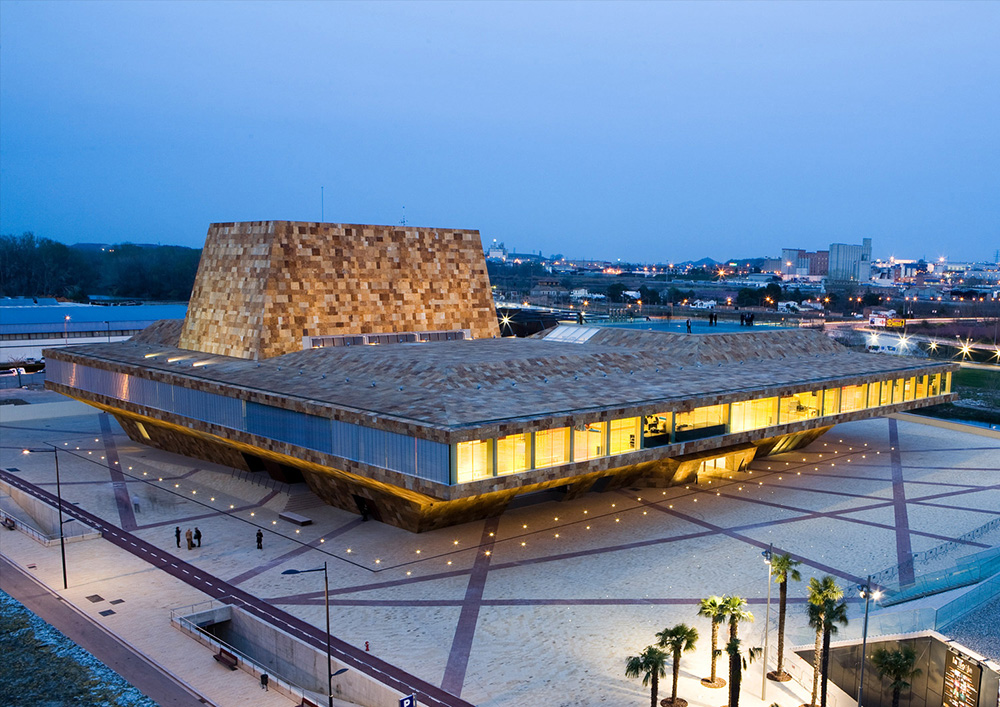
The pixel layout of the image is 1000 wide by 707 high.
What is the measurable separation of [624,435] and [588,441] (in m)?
2.49

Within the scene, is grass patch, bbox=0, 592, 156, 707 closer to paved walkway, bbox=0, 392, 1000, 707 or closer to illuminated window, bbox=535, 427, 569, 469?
paved walkway, bbox=0, 392, 1000, 707

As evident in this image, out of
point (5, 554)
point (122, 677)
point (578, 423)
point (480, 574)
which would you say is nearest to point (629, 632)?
point (480, 574)

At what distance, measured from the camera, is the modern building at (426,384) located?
1455 inches

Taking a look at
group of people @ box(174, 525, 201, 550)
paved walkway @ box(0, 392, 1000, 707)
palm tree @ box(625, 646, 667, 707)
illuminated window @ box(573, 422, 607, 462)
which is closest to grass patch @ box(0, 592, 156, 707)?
paved walkway @ box(0, 392, 1000, 707)

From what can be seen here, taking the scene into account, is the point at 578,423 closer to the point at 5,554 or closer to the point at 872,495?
the point at 872,495

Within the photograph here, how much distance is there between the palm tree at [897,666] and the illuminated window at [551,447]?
1557 centimetres

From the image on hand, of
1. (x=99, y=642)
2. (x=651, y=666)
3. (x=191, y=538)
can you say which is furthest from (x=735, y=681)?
(x=191, y=538)

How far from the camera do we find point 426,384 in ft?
134

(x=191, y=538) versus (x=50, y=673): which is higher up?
(x=191, y=538)

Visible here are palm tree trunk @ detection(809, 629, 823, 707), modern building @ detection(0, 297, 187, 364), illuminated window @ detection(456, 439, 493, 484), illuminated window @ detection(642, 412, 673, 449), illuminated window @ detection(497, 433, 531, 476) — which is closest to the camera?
palm tree trunk @ detection(809, 629, 823, 707)

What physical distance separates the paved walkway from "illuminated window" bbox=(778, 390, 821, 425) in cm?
412

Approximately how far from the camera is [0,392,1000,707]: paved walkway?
28516mm

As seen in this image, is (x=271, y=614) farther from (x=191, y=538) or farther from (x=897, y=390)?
(x=897, y=390)

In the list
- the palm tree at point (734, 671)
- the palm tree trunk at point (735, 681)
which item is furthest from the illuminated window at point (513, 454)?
the palm tree trunk at point (735, 681)
